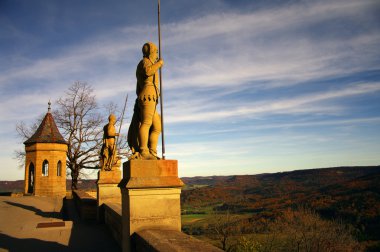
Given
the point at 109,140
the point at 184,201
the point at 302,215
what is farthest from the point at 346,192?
the point at 109,140

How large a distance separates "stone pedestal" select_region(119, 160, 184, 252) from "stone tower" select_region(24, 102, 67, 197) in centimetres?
2358

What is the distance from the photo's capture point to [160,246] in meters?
3.50

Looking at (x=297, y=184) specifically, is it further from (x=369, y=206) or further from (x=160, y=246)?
(x=160, y=246)

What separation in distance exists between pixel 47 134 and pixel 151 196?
84.3 ft

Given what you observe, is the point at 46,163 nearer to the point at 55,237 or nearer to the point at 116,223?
the point at 55,237

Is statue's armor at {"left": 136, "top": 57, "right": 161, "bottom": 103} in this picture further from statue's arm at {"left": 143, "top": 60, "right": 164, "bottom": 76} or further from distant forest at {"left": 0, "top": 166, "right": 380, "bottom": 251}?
distant forest at {"left": 0, "top": 166, "right": 380, "bottom": 251}

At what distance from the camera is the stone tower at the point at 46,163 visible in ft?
85.1

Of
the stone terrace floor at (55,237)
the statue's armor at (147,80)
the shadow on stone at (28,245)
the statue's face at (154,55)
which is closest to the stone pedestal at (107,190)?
the stone terrace floor at (55,237)

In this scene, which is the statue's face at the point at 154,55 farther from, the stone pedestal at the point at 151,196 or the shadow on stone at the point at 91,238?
the shadow on stone at the point at 91,238

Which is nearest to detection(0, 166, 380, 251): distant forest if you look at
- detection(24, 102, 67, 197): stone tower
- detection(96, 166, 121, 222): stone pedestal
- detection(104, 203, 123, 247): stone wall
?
detection(24, 102, 67, 197): stone tower

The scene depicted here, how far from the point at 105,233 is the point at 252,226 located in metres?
47.0

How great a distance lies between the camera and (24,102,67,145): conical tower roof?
88.6 feet

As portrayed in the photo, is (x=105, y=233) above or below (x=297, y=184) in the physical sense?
above

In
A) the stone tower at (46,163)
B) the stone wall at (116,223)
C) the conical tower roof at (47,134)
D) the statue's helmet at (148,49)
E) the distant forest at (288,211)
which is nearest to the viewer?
the statue's helmet at (148,49)
